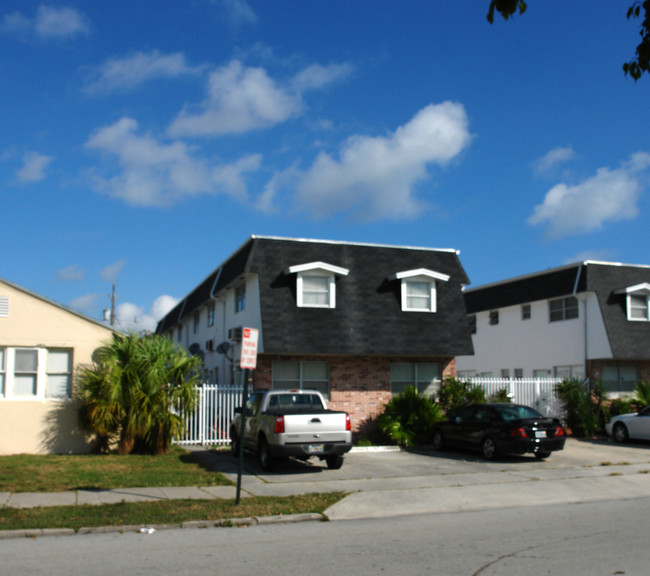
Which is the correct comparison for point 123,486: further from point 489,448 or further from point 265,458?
point 489,448

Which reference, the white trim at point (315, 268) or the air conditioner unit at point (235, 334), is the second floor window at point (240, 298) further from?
the white trim at point (315, 268)

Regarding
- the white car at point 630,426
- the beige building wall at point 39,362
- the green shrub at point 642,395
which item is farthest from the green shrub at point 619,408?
the beige building wall at point 39,362

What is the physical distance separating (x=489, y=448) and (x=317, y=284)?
307 inches

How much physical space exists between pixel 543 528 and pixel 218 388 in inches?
513

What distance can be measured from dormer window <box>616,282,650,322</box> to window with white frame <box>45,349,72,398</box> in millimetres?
20112

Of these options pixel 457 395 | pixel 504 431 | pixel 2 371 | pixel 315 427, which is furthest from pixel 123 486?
pixel 457 395

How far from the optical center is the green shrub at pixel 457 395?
22.7m

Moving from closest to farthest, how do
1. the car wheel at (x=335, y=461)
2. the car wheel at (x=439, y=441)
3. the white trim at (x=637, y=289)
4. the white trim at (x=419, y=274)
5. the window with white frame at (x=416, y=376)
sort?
the car wheel at (x=335, y=461) < the car wheel at (x=439, y=441) < the window with white frame at (x=416, y=376) < the white trim at (x=419, y=274) < the white trim at (x=637, y=289)

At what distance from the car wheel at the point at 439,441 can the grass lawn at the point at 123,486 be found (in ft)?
22.8

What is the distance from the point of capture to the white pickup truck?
15.1 metres

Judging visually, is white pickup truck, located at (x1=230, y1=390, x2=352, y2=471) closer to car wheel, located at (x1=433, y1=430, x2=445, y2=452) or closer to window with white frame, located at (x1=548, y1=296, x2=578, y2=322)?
car wheel, located at (x1=433, y1=430, x2=445, y2=452)

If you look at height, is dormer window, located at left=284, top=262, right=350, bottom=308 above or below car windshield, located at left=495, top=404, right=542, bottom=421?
above

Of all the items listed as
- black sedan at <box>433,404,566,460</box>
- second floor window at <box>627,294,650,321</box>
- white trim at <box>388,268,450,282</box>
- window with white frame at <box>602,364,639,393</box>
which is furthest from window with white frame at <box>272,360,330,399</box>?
second floor window at <box>627,294,650,321</box>

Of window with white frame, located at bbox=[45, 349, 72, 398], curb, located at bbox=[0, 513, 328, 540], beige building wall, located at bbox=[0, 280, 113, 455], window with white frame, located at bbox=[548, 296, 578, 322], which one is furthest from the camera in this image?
window with white frame, located at bbox=[548, 296, 578, 322]
